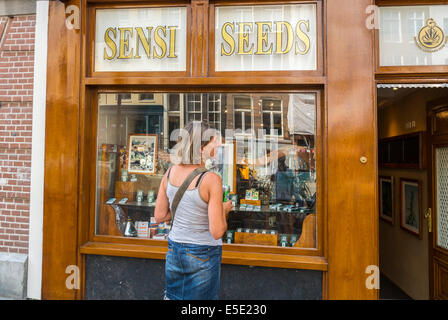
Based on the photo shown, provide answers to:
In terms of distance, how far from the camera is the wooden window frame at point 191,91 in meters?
3.26

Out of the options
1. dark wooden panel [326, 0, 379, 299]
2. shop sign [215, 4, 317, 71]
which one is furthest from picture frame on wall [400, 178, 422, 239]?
shop sign [215, 4, 317, 71]

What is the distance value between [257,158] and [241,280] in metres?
1.61

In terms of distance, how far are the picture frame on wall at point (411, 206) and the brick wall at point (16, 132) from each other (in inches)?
234

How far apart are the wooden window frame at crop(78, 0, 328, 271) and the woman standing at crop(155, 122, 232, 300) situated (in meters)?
1.06

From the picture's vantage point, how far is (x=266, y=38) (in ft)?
11.3

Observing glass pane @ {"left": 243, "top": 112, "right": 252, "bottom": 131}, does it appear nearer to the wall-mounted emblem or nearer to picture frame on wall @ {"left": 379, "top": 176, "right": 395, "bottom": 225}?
the wall-mounted emblem

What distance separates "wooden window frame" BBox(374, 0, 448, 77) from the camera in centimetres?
312

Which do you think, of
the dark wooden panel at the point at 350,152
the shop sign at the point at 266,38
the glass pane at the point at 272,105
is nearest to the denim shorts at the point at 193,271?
the dark wooden panel at the point at 350,152

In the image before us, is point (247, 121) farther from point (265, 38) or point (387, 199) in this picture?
point (387, 199)

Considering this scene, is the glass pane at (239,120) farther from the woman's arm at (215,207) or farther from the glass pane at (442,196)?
the glass pane at (442,196)

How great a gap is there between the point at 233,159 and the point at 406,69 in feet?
7.81

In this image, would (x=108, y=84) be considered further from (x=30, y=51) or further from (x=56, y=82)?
(x=30, y=51)

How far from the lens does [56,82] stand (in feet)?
11.6
